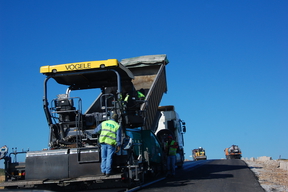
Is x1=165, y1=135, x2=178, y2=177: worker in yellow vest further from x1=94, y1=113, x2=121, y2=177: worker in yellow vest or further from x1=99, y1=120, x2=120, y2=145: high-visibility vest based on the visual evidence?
x1=99, y1=120, x2=120, y2=145: high-visibility vest

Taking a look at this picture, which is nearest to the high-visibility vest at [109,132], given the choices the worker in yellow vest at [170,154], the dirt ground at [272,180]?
the dirt ground at [272,180]

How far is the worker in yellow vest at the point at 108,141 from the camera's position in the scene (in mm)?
7650

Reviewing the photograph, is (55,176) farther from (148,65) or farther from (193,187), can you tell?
(148,65)

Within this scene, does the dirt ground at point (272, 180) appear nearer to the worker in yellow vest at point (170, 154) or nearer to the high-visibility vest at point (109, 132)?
the worker in yellow vest at point (170, 154)

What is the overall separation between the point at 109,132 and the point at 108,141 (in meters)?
0.21

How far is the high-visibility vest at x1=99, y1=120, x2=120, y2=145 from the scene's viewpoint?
25.6ft

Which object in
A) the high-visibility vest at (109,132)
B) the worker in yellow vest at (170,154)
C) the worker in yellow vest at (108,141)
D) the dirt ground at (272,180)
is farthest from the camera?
the worker in yellow vest at (170,154)

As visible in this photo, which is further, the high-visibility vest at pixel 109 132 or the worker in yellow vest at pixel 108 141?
the high-visibility vest at pixel 109 132

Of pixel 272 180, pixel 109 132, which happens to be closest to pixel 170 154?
pixel 272 180

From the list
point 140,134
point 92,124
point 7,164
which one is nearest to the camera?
point 7,164

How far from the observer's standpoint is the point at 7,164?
8.47 meters

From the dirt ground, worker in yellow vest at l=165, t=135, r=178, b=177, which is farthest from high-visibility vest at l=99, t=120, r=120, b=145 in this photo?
worker in yellow vest at l=165, t=135, r=178, b=177

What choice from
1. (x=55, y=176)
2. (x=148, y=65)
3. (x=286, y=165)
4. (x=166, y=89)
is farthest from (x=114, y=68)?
(x=286, y=165)

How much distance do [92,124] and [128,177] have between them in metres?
1.85
